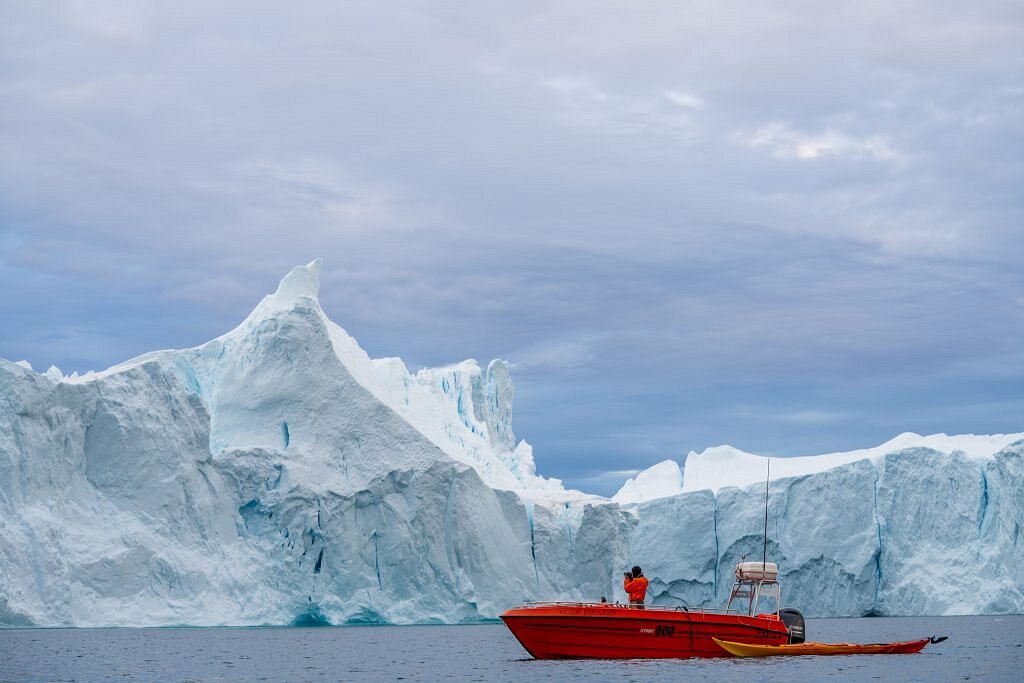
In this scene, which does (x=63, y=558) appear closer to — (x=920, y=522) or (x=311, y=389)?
(x=311, y=389)

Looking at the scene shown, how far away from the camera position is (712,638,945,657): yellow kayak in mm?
27375

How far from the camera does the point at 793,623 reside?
29.8 meters

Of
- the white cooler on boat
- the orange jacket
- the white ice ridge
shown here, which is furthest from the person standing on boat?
the white ice ridge

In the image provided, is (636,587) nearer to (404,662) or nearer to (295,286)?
(404,662)

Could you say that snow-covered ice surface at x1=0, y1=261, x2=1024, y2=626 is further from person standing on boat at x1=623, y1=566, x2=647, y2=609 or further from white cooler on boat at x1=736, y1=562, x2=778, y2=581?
white cooler on boat at x1=736, y1=562, x2=778, y2=581

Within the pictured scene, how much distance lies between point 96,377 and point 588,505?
840 inches

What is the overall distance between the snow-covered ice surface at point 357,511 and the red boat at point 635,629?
19.3 metres

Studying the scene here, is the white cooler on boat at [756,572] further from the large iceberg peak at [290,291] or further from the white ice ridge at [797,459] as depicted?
the white ice ridge at [797,459]

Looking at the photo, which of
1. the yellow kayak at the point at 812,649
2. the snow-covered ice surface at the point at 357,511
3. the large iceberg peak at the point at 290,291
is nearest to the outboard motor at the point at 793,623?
the yellow kayak at the point at 812,649

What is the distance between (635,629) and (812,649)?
544 cm

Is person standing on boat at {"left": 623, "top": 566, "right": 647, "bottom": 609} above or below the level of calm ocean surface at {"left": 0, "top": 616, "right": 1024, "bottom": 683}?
above

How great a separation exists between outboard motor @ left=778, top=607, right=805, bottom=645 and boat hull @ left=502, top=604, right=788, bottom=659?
199 cm

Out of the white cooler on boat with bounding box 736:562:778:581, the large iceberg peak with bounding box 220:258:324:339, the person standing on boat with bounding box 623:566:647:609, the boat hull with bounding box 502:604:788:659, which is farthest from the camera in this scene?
the large iceberg peak with bounding box 220:258:324:339

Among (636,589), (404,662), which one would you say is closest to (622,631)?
(636,589)
